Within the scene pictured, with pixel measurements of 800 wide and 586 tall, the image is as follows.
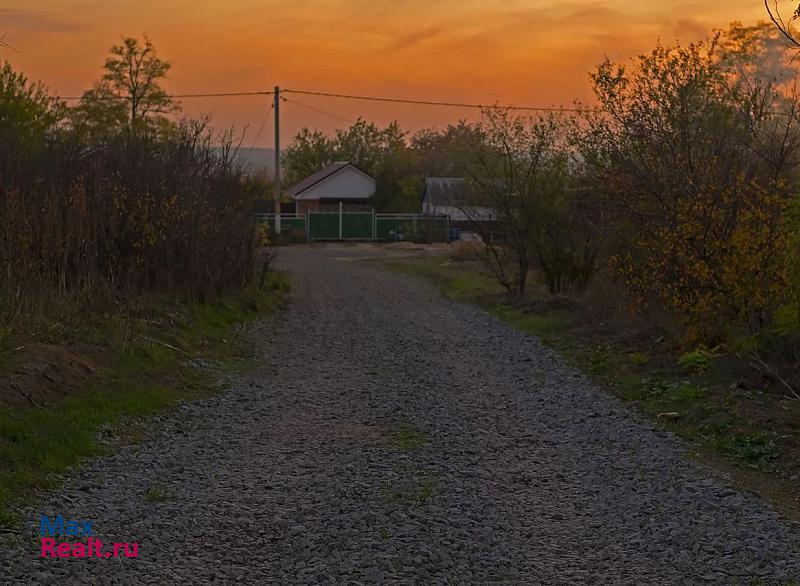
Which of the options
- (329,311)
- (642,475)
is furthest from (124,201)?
(642,475)

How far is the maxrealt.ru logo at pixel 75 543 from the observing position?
21.4ft

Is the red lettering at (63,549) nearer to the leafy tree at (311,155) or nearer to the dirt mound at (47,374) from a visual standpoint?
the dirt mound at (47,374)

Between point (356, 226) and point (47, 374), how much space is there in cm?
5474

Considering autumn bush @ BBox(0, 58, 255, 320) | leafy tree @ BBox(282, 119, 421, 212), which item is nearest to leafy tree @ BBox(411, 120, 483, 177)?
leafy tree @ BBox(282, 119, 421, 212)

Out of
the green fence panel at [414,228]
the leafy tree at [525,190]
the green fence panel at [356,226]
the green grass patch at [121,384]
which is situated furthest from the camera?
the green fence panel at [356,226]

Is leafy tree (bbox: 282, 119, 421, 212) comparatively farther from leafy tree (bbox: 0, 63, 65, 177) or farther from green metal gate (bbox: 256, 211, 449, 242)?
leafy tree (bbox: 0, 63, 65, 177)

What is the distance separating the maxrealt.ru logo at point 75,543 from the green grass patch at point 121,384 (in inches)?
11.7

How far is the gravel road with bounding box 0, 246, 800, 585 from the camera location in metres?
6.46

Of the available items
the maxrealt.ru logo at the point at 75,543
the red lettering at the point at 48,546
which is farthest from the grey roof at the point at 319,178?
the red lettering at the point at 48,546

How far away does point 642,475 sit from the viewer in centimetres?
894

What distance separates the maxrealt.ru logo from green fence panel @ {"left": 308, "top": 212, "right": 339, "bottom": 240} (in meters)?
57.4

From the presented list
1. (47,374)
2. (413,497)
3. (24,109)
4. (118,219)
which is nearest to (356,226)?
(24,109)

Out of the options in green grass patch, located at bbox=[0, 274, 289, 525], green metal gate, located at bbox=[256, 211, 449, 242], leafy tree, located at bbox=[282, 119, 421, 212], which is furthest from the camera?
leafy tree, located at bbox=[282, 119, 421, 212]

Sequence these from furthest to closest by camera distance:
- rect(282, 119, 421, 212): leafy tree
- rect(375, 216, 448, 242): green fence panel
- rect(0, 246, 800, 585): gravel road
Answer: rect(282, 119, 421, 212): leafy tree, rect(375, 216, 448, 242): green fence panel, rect(0, 246, 800, 585): gravel road
